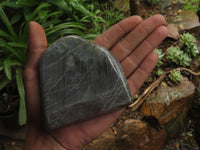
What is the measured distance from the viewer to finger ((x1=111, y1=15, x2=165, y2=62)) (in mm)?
2012

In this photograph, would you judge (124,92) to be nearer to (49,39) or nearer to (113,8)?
(49,39)

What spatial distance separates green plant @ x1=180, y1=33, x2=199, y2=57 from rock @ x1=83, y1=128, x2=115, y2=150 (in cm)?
173

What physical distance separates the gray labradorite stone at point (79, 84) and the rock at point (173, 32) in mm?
1856

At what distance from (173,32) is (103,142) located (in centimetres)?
208

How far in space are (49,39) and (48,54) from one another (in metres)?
1.01

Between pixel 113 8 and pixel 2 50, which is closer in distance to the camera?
pixel 2 50

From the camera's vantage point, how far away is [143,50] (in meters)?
2.02

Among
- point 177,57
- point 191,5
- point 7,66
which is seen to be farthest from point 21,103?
point 191,5

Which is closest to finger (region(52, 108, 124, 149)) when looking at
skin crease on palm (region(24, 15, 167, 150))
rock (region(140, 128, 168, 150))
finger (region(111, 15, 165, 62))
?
skin crease on palm (region(24, 15, 167, 150))

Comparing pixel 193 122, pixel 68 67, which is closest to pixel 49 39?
pixel 68 67

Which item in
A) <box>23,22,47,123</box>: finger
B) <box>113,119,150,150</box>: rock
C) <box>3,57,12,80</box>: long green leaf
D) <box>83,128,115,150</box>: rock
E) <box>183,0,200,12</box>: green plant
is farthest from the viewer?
<box>183,0,200,12</box>: green plant

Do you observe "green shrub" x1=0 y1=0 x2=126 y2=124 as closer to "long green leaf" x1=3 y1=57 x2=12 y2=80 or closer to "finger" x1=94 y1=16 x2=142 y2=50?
"long green leaf" x1=3 y1=57 x2=12 y2=80

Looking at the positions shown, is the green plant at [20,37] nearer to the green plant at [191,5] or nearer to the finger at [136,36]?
the finger at [136,36]

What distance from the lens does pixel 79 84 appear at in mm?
1627
